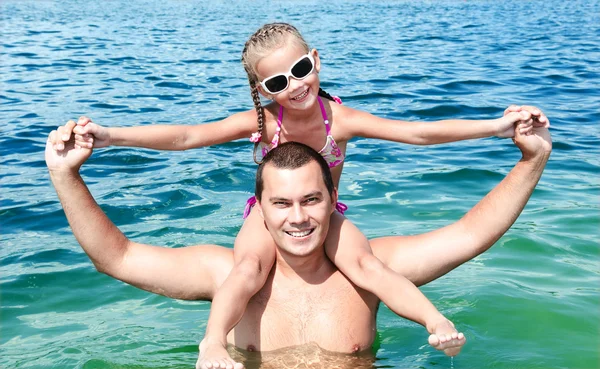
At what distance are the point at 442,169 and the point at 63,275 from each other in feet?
14.9

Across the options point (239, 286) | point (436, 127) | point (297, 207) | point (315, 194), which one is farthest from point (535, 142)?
point (239, 286)

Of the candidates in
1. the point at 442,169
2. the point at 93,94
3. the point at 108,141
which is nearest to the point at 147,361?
the point at 108,141

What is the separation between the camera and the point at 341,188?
8656mm

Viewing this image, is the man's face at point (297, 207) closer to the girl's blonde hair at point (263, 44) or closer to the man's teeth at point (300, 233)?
the man's teeth at point (300, 233)

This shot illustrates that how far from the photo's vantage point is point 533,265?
6.57 meters

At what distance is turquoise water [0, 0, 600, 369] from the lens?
5.45 metres

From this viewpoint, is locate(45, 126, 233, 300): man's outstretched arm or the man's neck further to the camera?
the man's neck

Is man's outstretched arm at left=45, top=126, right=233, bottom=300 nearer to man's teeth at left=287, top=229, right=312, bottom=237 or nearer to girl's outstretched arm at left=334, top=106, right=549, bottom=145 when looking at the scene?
man's teeth at left=287, top=229, right=312, bottom=237

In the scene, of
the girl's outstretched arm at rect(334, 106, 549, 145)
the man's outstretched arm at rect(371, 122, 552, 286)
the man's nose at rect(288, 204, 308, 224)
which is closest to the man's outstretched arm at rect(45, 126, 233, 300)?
the man's nose at rect(288, 204, 308, 224)

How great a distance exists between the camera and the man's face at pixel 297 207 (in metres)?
4.07

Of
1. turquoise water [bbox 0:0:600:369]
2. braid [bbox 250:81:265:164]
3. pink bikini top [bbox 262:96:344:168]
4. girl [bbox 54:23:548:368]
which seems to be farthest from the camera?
turquoise water [bbox 0:0:600:369]

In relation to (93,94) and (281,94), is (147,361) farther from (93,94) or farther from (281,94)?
(93,94)

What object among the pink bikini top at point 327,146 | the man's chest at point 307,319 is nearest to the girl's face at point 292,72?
the pink bikini top at point 327,146

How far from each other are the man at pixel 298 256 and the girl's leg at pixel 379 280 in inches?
5.3
